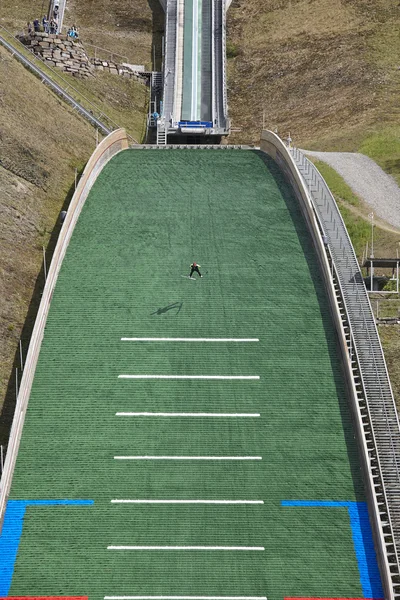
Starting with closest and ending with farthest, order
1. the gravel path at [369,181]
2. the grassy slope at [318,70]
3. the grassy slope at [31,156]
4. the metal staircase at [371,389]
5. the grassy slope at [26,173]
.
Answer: the metal staircase at [371,389] < the grassy slope at [26,173] < the grassy slope at [31,156] < the gravel path at [369,181] < the grassy slope at [318,70]

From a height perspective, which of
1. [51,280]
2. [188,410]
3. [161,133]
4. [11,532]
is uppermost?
[161,133]

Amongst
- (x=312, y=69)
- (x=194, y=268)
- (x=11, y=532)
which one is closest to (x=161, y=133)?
(x=312, y=69)

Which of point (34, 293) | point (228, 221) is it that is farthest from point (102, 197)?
point (34, 293)

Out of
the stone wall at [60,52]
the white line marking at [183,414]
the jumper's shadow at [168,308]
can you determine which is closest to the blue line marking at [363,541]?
the white line marking at [183,414]

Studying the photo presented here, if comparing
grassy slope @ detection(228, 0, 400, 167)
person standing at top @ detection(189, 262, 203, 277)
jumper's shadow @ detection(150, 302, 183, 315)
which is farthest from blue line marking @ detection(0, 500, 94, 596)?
grassy slope @ detection(228, 0, 400, 167)

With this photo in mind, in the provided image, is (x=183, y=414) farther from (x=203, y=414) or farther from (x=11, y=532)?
(x=11, y=532)

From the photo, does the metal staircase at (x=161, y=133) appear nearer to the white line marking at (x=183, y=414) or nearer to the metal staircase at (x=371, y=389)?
the metal staircase at (x=371, y=389)

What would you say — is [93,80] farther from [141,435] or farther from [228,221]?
[141,435]
